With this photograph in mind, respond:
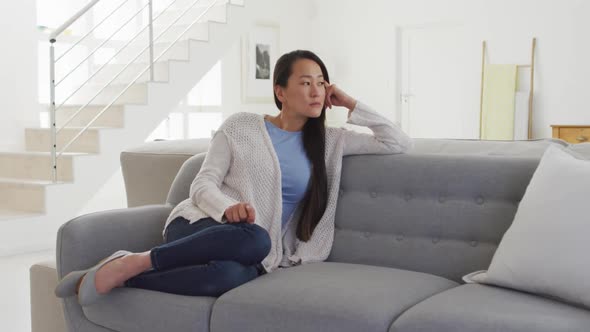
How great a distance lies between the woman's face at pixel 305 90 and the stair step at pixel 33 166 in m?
3.53

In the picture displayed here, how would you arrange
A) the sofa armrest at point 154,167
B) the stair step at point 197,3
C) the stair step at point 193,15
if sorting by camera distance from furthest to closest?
the stair step at point 197,3 → the stair step at point 193,15 → the sofa armrest at point 154,167

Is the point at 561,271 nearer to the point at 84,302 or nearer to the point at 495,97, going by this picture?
the point at 84,302

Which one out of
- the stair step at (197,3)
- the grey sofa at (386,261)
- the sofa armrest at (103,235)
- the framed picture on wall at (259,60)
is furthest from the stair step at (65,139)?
the sofa armrest at (103,235)

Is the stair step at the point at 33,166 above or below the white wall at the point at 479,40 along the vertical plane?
below

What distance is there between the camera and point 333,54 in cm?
950

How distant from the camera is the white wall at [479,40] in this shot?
298 inches

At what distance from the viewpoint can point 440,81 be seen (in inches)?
340

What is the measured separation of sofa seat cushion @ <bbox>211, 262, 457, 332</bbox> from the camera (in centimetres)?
207

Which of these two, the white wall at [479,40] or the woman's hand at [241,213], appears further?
the white wall at [479,40]

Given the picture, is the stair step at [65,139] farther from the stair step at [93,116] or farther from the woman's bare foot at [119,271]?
the woman's bare foot at [119,271]

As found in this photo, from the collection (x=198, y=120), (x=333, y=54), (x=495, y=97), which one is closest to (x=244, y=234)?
(x=495, y=97)

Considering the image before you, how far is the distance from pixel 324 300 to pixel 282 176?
725 mm

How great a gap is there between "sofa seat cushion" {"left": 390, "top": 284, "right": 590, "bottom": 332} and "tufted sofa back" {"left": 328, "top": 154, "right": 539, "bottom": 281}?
385 millimetres

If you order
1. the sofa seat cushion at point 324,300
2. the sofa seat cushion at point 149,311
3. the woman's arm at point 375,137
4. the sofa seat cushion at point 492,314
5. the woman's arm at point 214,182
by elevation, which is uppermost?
the woman's arm at point 375,137
